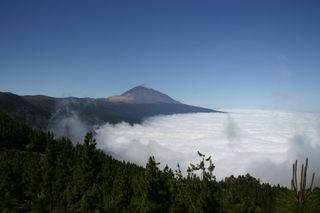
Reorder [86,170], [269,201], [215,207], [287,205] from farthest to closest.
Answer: [269,201] → [86,170] → [215,207] → [287,205]

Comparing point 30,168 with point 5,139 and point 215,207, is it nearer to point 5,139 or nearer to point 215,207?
point 215,207

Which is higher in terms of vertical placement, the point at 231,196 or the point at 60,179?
the point at 231,196

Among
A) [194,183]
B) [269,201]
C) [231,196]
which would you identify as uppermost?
[231,196]

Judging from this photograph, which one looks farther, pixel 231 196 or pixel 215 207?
pixel 215 207

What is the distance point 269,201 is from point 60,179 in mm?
119422

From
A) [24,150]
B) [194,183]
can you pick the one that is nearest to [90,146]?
[194,183]

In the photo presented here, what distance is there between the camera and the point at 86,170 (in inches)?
2931

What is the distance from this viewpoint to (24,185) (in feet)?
315

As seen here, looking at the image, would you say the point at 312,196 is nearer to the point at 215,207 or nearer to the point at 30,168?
the point at 215,207

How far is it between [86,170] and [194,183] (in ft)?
79.3

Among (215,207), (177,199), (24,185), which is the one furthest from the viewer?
(24,185)

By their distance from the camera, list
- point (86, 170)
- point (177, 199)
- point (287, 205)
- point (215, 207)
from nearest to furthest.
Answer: point (287, 205) → point (215, 207) → point (177, 199) → point (86, 170)

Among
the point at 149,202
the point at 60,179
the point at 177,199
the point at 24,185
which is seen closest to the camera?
the point at 149,202

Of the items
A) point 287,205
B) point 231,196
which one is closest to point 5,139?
point 231,196
